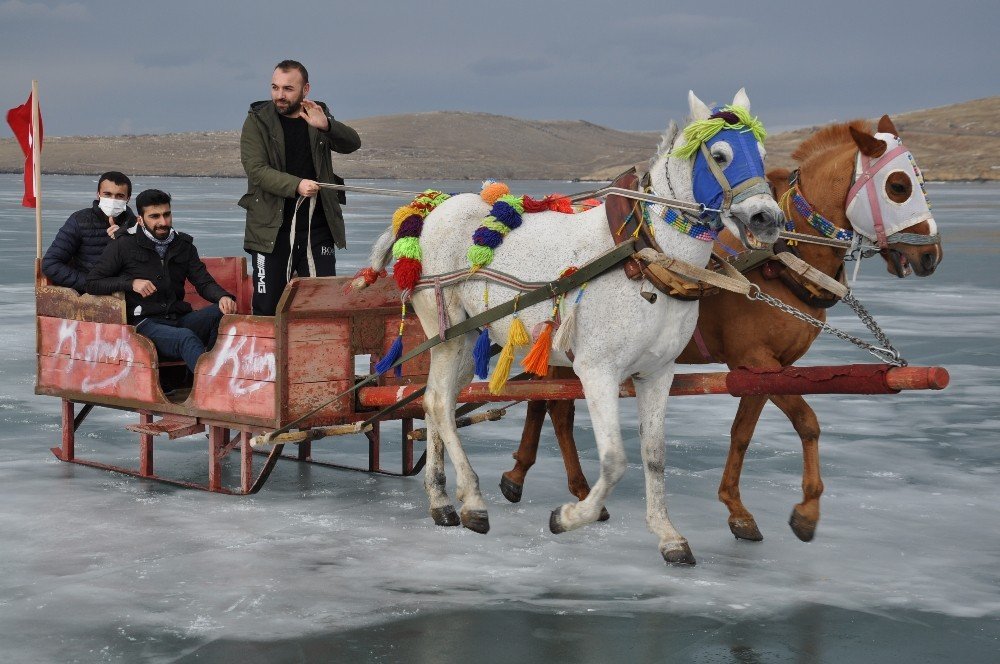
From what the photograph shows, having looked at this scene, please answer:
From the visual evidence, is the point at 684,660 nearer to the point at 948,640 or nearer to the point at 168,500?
the point at 948,640

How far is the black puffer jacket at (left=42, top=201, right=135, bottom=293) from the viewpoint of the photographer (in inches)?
313

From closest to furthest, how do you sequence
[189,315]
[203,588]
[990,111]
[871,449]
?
[203,588] → [189,315] → [871,449] → [990,111]

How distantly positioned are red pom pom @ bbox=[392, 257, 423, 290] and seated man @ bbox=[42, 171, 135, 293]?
7.59 feet

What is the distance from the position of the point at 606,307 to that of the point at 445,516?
1.57 metres

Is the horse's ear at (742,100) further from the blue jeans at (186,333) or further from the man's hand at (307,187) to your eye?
the blue jeans at (186,333)

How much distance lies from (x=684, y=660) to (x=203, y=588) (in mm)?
2049

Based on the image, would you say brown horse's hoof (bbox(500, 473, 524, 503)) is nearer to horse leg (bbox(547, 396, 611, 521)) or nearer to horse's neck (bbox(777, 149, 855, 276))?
horse leg (bbox(547, 396, 611, 521))

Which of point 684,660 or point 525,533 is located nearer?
point 684,660

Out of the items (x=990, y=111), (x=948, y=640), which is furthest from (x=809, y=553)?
(x=990, y=111)

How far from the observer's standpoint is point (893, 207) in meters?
6.06

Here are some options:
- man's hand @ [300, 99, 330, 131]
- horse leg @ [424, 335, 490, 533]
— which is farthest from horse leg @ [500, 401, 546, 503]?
man's hand @ [300, 99, 330, 131]

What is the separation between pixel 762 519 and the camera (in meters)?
6.81

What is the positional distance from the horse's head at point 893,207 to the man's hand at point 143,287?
386 cm

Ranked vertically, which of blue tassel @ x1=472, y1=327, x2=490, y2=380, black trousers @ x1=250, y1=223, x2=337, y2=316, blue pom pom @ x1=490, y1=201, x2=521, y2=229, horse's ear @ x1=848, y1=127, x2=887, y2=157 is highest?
horse's ear @ x1=848, y1=127, x2=887, y2=157
